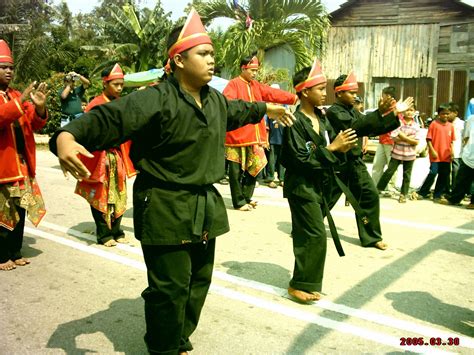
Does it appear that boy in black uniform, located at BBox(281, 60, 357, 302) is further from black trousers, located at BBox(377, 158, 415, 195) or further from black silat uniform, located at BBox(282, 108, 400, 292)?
black trousers, located at BBox(377, 158, 415, 195)

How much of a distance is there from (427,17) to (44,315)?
2057cm

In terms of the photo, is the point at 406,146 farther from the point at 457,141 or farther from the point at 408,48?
the point at 408,48

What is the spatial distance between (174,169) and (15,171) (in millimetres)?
2765

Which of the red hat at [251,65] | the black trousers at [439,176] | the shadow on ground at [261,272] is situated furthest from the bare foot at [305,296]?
the black trousers at [439,176]

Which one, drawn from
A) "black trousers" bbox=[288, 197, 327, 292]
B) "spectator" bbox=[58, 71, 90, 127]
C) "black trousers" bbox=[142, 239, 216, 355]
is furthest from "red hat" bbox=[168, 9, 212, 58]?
"spectator" bbox=[58, 71, 90, 127]

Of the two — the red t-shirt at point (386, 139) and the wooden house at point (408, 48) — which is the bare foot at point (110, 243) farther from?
the wooden house at point (408, 48)

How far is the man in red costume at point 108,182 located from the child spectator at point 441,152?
575 cm

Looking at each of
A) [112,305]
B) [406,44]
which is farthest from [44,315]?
[406,44]

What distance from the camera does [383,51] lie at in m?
21.4

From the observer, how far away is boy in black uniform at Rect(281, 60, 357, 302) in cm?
405

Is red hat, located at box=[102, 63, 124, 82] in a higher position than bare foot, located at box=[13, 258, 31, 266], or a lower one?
higher

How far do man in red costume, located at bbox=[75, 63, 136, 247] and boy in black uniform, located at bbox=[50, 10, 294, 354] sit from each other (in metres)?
2.73

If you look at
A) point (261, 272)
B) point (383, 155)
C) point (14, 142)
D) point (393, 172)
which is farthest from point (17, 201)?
point (383, 155)

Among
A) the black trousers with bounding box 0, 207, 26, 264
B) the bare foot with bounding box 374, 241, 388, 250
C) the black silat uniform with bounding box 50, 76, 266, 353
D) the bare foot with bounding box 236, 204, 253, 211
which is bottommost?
the bare foot with bounding box 236, 204, 253, 211
